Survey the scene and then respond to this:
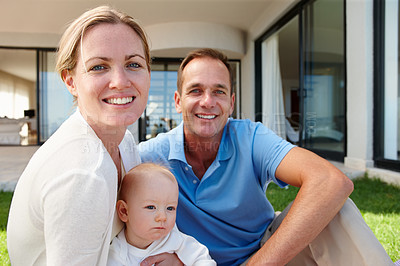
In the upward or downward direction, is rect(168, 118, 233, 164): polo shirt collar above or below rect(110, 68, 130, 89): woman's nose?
below

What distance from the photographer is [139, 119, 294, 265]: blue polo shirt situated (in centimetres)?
152

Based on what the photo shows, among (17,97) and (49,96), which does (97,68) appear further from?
(17,97)

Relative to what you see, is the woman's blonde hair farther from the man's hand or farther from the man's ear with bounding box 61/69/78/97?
the man's hand

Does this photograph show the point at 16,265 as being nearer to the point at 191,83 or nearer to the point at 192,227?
the point at 192,227

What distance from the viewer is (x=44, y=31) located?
342 inches

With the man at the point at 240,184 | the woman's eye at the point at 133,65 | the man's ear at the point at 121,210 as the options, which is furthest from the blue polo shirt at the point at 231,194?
the woman's eye at the point at 133,65

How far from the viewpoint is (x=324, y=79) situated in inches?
220

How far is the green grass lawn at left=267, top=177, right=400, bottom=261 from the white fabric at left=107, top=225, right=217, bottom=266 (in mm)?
1321

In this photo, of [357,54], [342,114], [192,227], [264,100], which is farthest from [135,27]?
[264,100]

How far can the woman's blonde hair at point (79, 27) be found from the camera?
1046 mm

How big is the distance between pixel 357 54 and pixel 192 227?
12.4ft

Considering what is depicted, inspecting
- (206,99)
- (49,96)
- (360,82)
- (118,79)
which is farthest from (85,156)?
(49,96)

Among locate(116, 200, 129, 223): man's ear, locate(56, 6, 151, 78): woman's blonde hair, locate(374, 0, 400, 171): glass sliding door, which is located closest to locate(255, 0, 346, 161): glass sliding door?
locate(374, 0, 400, 171): glass sliding door

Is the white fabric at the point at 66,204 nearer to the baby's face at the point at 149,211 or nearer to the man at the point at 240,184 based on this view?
the baby's face at the point at 149,211
